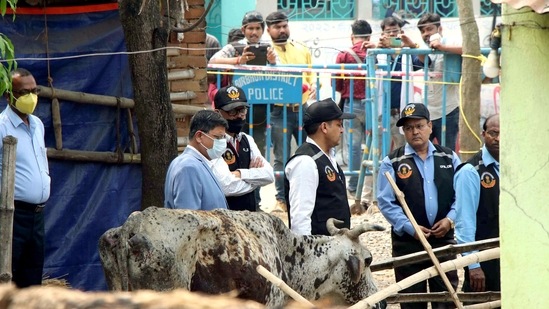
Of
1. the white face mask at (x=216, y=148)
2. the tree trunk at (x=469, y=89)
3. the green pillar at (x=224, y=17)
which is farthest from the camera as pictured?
the green pillar at (x=224, y=17)

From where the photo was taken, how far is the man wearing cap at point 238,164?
795cm

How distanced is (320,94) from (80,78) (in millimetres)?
5675

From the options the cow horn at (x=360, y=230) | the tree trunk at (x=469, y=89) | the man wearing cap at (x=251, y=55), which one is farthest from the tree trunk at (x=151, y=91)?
the tree trunk at (x=469, y=89)

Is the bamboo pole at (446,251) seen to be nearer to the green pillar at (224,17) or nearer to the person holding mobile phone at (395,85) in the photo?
the person holding mobile phone at (395,85)

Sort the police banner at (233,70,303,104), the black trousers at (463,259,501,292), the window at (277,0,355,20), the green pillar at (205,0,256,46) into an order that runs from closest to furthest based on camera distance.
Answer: the black trousers at (463,259,501,292) < the police banner at (233,70,303,104) < the green pillar at (205,0,256,46) < the window at (277,0,355,20)

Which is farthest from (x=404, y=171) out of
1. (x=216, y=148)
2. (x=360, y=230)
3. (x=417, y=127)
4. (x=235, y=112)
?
(x=360, y=230)

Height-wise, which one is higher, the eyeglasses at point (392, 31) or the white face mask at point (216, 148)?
the eyeglasses at point (392, 31)

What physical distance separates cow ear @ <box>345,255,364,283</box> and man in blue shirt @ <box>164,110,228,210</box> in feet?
3.29

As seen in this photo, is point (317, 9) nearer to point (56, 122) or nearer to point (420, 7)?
point (420, 7)

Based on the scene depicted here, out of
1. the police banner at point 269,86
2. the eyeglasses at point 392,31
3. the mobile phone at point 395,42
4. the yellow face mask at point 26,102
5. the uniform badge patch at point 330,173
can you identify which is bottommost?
the uniform badge patch at point 330,173

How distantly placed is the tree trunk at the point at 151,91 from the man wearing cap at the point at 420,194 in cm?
169

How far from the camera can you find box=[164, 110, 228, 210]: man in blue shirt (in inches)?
266

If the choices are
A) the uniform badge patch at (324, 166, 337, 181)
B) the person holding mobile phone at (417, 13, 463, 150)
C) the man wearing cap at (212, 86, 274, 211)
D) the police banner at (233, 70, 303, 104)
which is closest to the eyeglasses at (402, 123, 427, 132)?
the uniform badge patch at (324, 166, 337, 181)

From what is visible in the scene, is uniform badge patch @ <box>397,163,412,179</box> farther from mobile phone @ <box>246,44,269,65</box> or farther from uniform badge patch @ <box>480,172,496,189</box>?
mobile phone @ <box>246,44,269,65</box>
